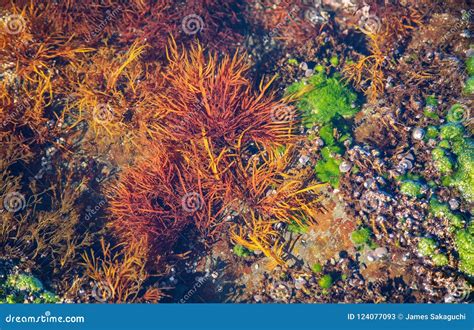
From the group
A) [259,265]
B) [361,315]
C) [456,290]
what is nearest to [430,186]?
[456,290]

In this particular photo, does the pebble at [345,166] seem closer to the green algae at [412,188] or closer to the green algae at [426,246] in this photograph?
the green algae at [412,188]

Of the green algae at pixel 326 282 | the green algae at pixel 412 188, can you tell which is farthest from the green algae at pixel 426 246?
the green algae at pixel 326 282

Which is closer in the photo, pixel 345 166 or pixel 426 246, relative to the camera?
pixel 426 246

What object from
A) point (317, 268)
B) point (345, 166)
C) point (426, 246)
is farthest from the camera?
point (345, 166)

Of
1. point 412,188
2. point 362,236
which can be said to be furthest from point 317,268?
point 412,188

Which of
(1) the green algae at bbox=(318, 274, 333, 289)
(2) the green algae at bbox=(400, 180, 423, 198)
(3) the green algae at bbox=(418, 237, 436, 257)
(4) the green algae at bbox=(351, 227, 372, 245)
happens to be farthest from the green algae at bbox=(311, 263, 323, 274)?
(2) the green algae at bbox=(400, 180, 423, 198)

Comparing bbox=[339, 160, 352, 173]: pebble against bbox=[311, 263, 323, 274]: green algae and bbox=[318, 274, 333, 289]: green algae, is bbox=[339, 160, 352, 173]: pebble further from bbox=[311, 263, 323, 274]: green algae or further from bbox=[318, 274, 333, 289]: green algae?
bbox=[318, 274, 333, 289]: green algae

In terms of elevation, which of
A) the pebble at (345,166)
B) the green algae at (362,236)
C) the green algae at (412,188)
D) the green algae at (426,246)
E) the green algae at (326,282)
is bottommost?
the green algae at (326,282)

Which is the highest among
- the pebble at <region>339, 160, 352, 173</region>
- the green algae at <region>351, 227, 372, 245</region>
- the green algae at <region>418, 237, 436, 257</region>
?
the pebble at <region>339, 160, 352, 173</region>

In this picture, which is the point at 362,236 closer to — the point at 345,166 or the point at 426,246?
the point at 426,246

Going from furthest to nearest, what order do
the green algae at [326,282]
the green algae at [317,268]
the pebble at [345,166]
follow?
the pebble at [345,166]
the green algae at [317,268]
the green algae at [326,282]

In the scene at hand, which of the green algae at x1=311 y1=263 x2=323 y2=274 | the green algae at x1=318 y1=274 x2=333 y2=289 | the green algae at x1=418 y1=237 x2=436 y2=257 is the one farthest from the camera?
the green algae at x1=311 y1=263 x2=323 y2=274
